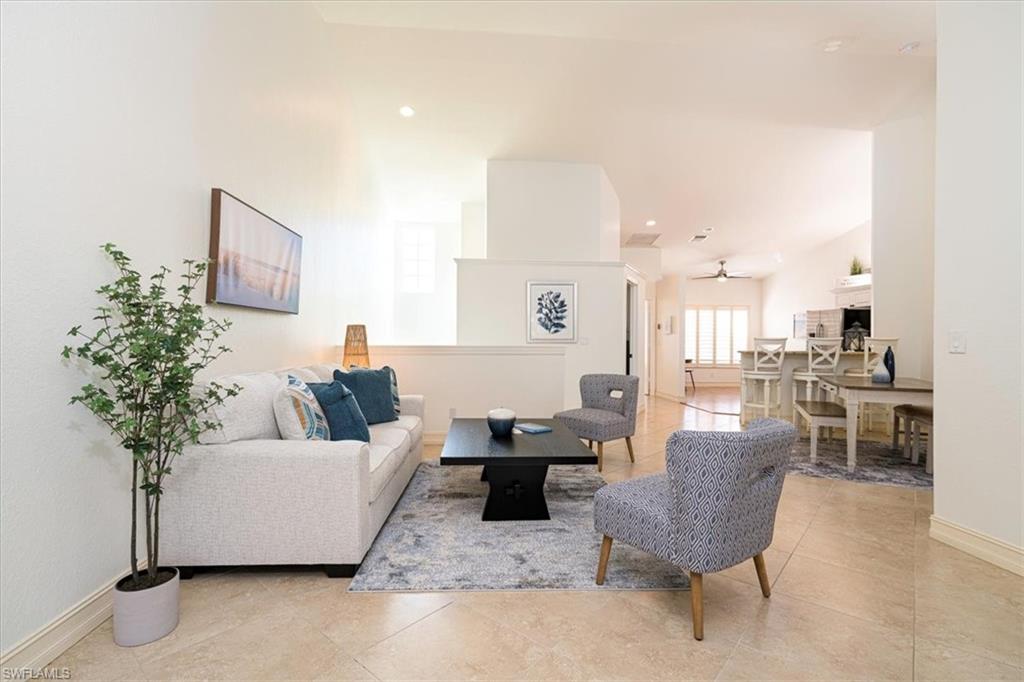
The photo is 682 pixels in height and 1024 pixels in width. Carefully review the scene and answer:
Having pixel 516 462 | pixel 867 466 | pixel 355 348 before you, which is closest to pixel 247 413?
pixel 516 462

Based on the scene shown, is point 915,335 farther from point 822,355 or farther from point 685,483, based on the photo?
point 685,483

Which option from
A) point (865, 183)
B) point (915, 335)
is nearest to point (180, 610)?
point (915, 335)

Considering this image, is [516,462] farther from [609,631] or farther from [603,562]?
[609,631]

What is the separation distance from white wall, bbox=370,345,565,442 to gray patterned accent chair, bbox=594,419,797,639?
329 cm

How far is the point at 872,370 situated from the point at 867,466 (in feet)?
4.65

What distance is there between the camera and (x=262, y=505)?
6.71ft

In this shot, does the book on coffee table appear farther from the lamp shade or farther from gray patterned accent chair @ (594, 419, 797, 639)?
the lamp shade

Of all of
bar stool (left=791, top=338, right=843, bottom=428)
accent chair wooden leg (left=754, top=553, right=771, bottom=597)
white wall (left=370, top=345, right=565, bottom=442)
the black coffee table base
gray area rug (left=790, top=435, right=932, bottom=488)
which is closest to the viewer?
accent chair wooden leg (left=754, top=553, right=771, bottom=597)

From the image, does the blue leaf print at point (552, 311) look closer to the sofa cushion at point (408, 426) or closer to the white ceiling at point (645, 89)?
the white ceiling at point (645, 89)

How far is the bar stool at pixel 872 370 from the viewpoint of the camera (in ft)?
16.0

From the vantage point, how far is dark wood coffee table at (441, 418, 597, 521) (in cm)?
267

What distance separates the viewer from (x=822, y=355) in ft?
18.0

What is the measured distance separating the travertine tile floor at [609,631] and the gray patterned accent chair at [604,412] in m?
1.70

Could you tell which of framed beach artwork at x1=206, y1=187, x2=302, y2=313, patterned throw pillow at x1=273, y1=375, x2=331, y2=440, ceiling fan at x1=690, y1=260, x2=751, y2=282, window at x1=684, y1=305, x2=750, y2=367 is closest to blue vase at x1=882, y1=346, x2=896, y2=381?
patterned throw pillow at x1=273, y1=375, x2=331, y2=440
